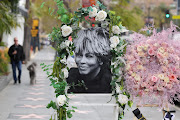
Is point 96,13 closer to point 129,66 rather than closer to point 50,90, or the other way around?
point 129,66

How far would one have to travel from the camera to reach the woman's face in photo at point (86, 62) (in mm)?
6570

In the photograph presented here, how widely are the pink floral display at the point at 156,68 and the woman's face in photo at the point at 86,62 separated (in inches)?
29.6

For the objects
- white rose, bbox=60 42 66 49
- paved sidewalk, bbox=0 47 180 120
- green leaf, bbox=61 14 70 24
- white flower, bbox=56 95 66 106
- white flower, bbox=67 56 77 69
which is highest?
green leaf, bbox=61 14 70 24

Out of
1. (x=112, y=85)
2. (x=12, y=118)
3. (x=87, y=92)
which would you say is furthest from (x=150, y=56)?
(x=12, y=118)

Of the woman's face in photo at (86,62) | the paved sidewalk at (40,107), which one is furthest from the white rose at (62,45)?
the paved sidewalk at (40,107)

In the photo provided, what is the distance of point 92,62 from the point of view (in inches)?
259

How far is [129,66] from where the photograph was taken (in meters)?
5.93

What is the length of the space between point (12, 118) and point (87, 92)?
373 centimetres

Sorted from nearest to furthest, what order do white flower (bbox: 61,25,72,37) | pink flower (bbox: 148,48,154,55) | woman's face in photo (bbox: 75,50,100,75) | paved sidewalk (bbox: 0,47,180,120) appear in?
pink flower (bbox: 148,48,154,55) → white flower (bbox: 61,25,72,37) → woman's face in photo (bbox: 75,50,100,75) → paved sidewalk (bbox: 0,47,180,120)

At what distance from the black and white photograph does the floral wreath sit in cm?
13

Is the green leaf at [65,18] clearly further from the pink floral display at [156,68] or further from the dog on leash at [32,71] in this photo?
the dog on leash at [32,71]

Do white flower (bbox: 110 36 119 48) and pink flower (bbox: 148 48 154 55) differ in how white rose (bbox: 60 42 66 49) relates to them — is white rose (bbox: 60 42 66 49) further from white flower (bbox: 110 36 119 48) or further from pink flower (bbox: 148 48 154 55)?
pink flower (bbox: 148 48 154 55)

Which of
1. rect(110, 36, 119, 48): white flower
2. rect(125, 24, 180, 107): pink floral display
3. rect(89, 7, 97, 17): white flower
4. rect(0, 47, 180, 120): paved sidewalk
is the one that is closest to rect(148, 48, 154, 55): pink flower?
rect(125, 24, 180, 107): pink floral display

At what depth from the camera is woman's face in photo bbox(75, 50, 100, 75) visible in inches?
259
